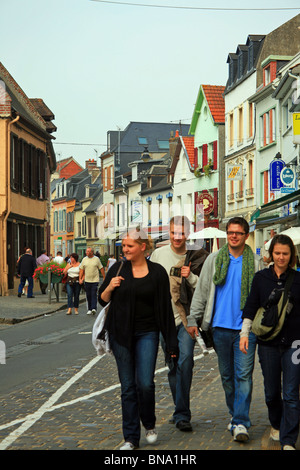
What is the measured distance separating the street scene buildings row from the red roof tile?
68 mm

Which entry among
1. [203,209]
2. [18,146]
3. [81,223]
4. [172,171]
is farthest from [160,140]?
[18,146]

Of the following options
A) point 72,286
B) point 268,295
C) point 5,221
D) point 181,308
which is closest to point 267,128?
point 5,221

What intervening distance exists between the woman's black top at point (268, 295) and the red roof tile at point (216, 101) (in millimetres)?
46885

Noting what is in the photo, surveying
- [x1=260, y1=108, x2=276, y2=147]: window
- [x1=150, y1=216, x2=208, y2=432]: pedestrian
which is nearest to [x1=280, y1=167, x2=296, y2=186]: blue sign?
[x1=260, y1=108, x2=276, y2=147]: window

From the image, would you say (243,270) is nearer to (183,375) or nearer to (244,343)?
(244,343)

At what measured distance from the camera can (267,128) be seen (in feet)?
132

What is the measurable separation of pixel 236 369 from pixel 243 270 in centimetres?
79

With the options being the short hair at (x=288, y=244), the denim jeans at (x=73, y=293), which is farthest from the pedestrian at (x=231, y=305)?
the denim jeans at (x=73, y=293)

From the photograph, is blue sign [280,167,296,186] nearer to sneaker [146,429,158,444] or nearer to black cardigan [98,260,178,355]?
black cardigan [98,260,178,355]

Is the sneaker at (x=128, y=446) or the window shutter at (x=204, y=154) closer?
the sneaker at (x=128, y=446)

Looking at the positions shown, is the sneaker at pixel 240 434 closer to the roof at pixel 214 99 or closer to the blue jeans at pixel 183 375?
the blue jeans at pixel 183 375

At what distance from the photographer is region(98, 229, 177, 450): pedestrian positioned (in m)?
6.46

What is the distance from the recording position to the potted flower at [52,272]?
2727 cm

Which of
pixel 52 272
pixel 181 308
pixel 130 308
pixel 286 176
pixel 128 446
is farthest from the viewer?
pixel 286 176
